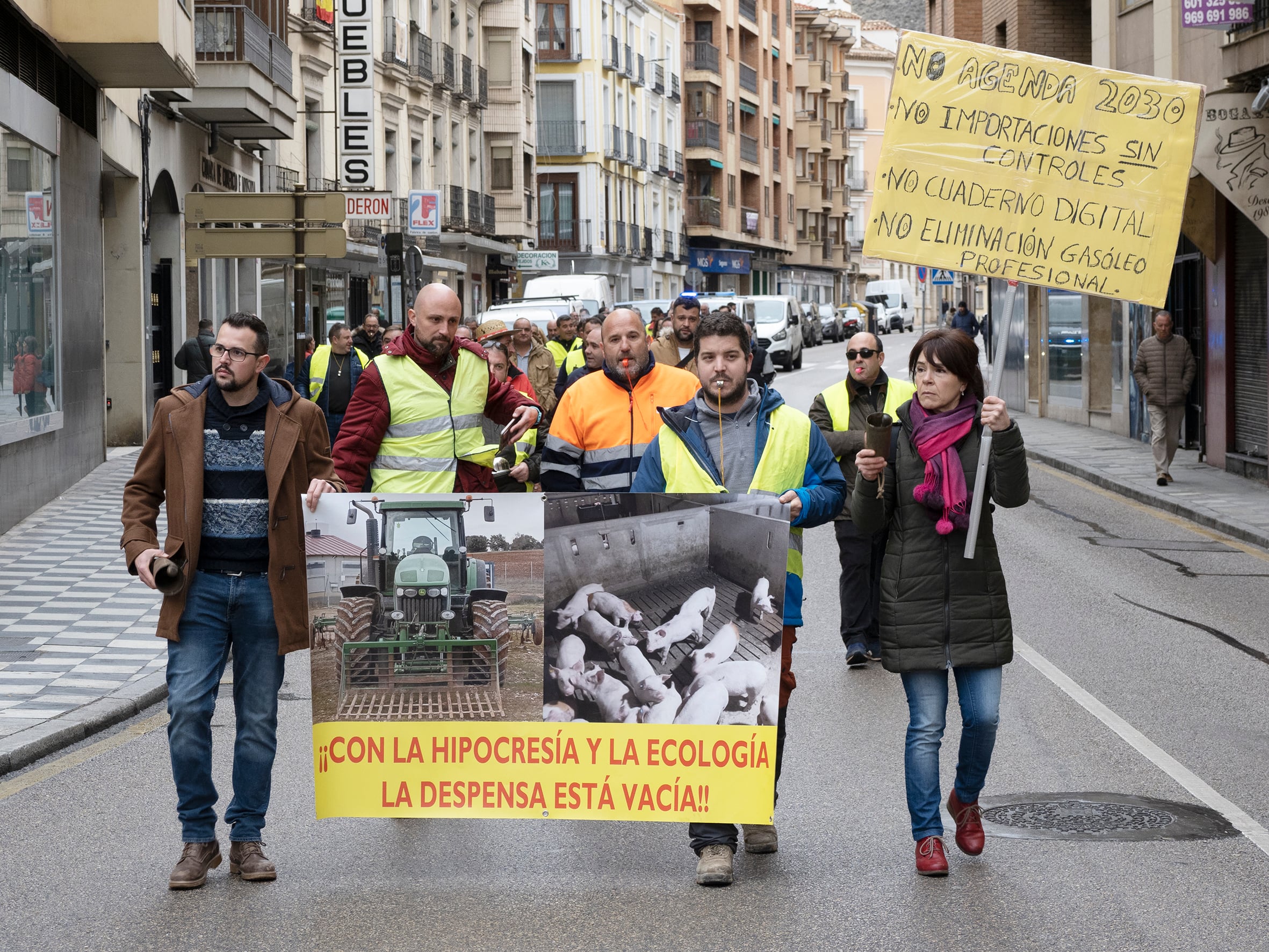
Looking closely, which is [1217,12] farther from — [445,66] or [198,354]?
[445,66]

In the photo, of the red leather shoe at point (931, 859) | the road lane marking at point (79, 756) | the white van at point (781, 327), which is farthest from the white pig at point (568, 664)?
the white van at point (781, 327)

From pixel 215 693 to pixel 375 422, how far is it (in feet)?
5.05

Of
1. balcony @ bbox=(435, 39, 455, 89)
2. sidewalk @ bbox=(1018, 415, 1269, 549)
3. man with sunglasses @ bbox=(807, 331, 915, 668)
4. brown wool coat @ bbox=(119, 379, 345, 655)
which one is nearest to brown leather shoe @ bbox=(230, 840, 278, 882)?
brown wool coat @ bbox=(119, 379, 345, 655)

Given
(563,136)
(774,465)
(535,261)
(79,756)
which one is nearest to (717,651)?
(774,465)

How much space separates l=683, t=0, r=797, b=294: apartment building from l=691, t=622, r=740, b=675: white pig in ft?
238

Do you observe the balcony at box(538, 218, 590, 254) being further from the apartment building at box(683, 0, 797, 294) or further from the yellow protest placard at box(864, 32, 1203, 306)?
the yellow protest placard at box(864, 32, 1203, 306)

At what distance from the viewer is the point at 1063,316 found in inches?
1186

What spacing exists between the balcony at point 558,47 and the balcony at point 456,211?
54.5ft

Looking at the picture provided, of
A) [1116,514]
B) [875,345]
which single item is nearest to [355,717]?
[875,345]

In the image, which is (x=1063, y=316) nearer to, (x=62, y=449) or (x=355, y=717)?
(x=62, y=449)

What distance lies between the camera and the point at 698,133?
76562 mm

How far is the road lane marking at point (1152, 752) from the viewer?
6.21 meters

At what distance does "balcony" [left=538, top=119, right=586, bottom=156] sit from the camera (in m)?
63.7

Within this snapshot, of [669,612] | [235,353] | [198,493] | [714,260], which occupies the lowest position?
[669,612]
